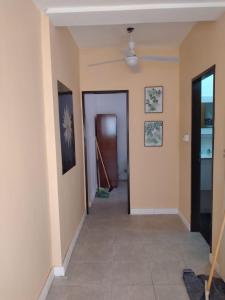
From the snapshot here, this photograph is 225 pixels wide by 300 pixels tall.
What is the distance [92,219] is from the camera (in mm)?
3912

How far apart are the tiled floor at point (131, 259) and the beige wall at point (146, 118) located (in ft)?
1.32

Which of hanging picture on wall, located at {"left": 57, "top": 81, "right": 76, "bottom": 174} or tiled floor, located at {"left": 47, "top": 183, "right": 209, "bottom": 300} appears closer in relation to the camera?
tiled floor, located at {"left": 47, "top": 183, "right": 209, "bottom": 300}

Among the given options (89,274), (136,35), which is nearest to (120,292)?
(89,274)

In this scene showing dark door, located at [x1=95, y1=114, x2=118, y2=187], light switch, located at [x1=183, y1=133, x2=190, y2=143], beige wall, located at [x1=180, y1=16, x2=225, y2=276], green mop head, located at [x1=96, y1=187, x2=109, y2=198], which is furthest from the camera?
dark door, located at [x1=95, y1=114, x2=118, y2=187]

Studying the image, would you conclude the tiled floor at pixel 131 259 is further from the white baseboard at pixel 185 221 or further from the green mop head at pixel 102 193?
the green mop head at pixel 102 193

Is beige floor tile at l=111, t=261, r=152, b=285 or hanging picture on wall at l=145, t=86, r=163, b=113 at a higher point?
hanging picture on wall at l=145, t=86, r=163, b=113

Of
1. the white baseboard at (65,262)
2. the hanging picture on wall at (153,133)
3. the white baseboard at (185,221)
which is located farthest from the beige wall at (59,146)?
the white baseboard at (185,221)

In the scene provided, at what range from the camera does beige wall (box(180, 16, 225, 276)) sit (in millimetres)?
2287

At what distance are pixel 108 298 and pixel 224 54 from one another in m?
2.28

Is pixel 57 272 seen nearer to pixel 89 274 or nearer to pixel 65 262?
pixel 65 262

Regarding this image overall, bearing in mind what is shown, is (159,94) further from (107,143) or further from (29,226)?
(29,226)

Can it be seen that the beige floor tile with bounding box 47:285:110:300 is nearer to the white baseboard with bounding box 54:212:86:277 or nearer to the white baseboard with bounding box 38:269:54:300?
the white baseboard with bounding box 38:269:54:300

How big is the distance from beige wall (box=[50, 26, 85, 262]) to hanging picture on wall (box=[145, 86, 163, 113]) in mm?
1049

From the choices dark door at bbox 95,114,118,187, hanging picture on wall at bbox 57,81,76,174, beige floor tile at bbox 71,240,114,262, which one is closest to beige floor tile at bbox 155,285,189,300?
beige floor tile at bbox 71,240,114,262
